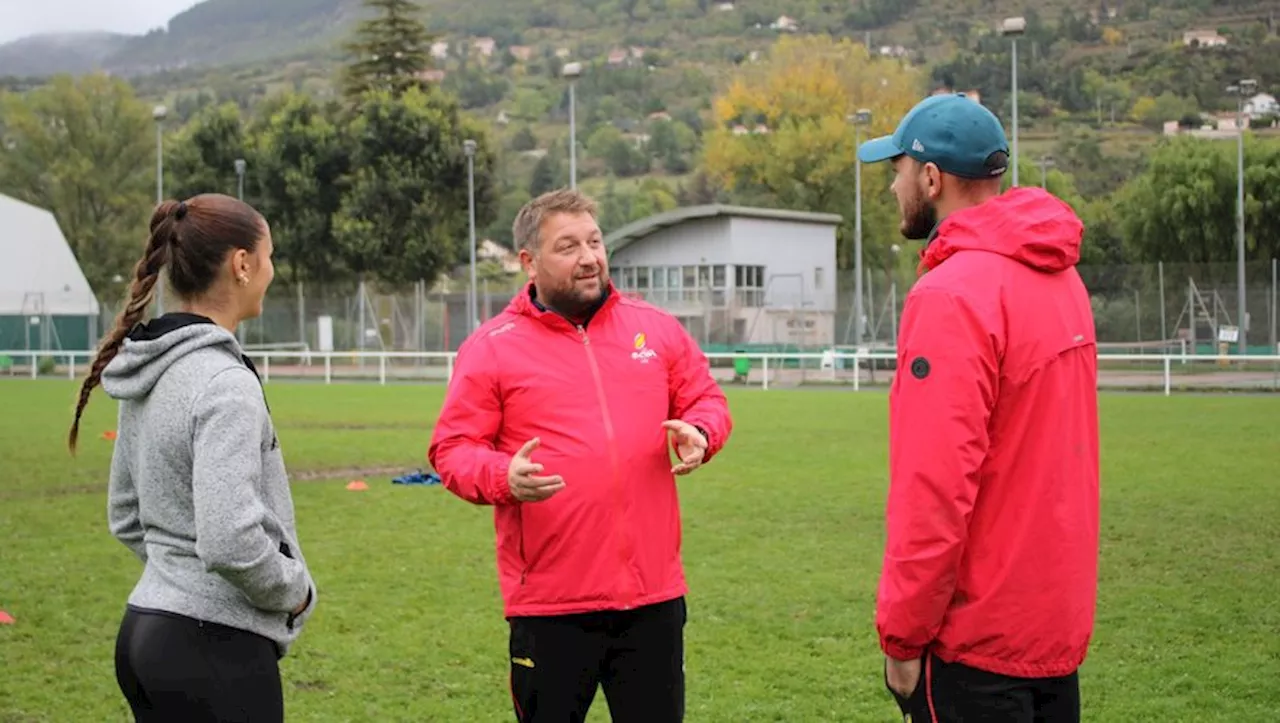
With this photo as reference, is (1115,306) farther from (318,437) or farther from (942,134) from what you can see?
(942,134)

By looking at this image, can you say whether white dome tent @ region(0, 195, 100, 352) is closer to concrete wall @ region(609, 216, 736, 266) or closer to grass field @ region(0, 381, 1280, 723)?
concrete wall @ region(609, 216, 736, 266)

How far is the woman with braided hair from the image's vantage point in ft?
11.0

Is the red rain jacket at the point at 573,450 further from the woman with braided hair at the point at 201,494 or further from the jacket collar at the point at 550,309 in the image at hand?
the woman with braided hair at the point at 201,494

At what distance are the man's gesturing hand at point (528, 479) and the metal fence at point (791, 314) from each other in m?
38.2

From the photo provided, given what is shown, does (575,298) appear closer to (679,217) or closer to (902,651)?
(902,651)

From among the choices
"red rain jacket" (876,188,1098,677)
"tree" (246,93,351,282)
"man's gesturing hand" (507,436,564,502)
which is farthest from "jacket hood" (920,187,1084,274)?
"tree" (246,93,351,282)

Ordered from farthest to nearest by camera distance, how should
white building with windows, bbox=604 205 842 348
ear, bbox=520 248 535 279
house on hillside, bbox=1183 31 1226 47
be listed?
house on hillside, bbox=1183 31 1226 47, white building with windows, bbox=604 205 842 348, ear, bbox=520 248 535 279

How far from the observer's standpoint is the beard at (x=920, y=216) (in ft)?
11.9

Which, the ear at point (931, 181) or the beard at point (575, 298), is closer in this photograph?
the ear at point (931, 181)

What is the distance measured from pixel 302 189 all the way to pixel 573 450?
197 feet

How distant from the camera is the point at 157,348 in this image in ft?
11.4

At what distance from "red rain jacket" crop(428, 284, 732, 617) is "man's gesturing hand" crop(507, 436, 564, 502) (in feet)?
0.29

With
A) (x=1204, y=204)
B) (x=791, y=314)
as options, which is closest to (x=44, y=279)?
(x=791, y=314)

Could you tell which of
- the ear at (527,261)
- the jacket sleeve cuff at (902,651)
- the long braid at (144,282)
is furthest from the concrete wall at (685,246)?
the jacket sleeve cuff at (902,651)
